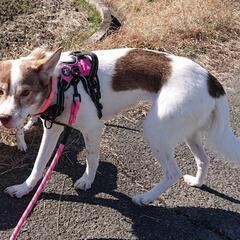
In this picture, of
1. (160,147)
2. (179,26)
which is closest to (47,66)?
(160,147)

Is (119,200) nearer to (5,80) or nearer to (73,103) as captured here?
(73,103)

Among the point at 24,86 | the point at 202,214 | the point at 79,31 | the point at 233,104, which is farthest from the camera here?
the point at 79,31

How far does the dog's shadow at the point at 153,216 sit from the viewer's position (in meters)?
3.23

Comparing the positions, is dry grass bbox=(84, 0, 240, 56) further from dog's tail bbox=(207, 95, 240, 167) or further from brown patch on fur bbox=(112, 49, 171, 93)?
dog's tail bbox=(207, 95, 240, 167)

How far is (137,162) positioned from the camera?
12.8 ft

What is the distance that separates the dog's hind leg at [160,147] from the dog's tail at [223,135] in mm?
310

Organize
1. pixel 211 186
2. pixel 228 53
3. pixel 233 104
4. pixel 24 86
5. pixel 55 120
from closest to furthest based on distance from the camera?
pixel 24 86 < pixel 55 120 < pixel 211 186 < pixel 233 104 < pixel 228 53

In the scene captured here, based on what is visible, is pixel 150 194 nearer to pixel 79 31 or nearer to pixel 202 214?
pixel 202 214

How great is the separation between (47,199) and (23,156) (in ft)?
1.70

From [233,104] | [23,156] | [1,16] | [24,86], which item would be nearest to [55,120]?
[24,86]

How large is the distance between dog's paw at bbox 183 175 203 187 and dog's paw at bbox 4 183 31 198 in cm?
121

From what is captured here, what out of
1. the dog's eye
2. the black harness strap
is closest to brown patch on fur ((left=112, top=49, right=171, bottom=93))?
the black harness strap

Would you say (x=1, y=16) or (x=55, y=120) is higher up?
(x=55, y=120)

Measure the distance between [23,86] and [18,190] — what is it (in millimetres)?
979
